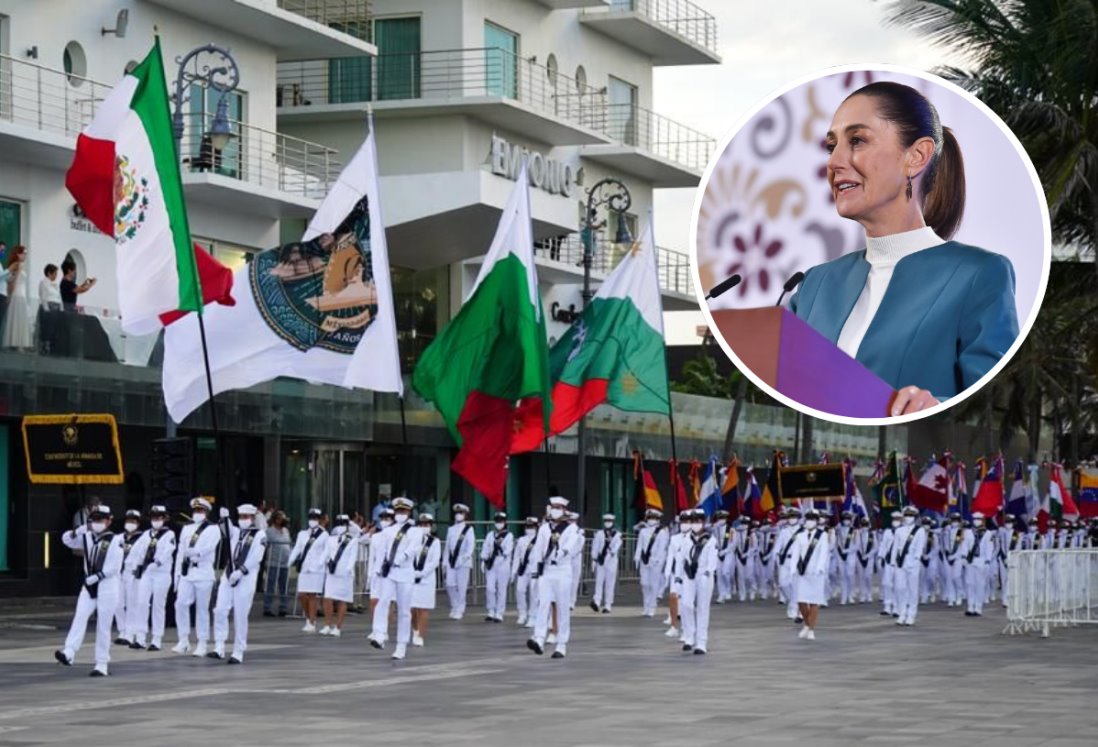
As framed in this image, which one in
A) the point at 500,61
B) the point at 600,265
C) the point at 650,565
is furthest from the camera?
the point at 600,265

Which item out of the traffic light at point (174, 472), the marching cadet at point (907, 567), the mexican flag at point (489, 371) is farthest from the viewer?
the marching cadet at point (907, 567)

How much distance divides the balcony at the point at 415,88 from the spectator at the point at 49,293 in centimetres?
1650

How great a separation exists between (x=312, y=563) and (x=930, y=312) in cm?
2113

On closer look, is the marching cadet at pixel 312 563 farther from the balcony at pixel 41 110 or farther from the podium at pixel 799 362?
the podium at pixel 799 362

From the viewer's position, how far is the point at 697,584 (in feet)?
77.7

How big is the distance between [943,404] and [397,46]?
143ft

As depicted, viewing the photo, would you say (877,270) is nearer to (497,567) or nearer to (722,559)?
(497,567)

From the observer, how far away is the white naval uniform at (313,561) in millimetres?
26922

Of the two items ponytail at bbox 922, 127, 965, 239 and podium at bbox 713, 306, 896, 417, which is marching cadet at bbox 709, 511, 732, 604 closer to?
podium at bbox 713, 306, 896, 417

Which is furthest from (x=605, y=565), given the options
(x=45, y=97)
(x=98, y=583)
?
(x=98, y=583)

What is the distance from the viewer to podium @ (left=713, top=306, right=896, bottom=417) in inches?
264

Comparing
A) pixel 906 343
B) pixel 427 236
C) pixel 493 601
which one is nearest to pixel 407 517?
pixel 493 601

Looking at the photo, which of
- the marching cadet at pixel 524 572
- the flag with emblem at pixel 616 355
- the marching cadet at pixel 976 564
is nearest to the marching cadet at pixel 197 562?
the marching cadet at pixel 524 572

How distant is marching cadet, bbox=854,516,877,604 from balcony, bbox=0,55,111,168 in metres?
17.3
